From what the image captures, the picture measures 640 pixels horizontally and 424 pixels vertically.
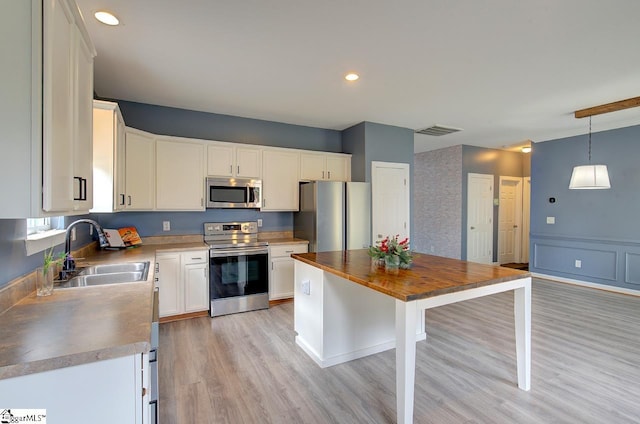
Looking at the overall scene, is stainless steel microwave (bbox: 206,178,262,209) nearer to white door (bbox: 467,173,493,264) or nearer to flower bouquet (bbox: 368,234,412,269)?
flower bouquet (bbox: 368,234,412,269)

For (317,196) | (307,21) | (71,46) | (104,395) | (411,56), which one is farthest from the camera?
(317,196)

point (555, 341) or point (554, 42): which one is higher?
point (554, 42)

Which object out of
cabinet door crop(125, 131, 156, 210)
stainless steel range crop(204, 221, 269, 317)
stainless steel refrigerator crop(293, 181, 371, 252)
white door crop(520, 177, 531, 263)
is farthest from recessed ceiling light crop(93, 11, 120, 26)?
white door crop(520, 177, 531, 263)

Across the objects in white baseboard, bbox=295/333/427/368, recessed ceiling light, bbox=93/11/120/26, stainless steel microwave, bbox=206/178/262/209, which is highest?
recessed ceiling light, bbox=93/11/120/26

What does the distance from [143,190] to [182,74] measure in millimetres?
1369

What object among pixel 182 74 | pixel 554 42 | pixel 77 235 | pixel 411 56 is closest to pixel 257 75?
pixel 182 74

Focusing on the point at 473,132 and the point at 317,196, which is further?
the point at 473,132

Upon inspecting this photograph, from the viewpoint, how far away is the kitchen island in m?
1.73

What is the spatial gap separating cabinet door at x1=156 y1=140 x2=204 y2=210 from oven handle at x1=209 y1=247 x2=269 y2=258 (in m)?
0.63

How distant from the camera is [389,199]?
476 cm

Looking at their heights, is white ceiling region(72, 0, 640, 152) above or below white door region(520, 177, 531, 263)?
above

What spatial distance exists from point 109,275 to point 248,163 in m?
2.25

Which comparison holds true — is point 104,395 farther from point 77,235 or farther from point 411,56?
point 411,56

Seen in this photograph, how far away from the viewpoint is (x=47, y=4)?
1106mm
